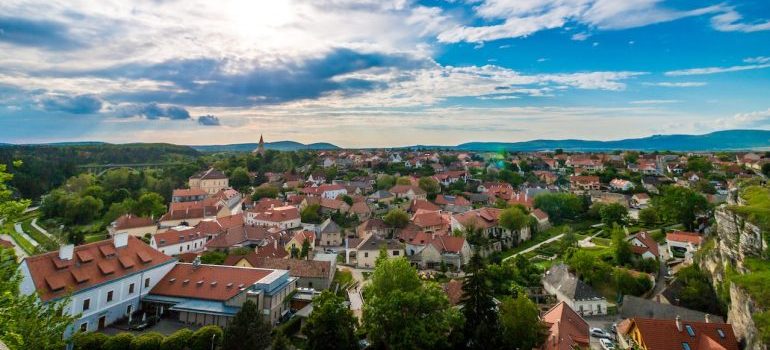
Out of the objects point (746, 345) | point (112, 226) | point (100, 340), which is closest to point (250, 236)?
point (112, 226)

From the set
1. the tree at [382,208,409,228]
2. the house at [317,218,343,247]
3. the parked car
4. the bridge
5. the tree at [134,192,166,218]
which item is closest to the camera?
the parked car

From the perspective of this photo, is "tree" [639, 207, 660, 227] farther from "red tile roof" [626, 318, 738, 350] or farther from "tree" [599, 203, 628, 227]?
"red tile roof" [626, 318, 738, 350]

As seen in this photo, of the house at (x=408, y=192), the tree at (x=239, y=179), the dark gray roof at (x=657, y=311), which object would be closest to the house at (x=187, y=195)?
the tree at (x=239, y=179)

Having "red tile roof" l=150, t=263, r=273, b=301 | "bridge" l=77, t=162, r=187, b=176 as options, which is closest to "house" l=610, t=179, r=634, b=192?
"red tile roof" l=150, t=263, r=273, b=301

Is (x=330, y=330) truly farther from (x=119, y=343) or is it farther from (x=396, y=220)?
(x=396, y=220)

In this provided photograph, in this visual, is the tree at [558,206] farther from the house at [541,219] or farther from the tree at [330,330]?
the tree at [330,330]
